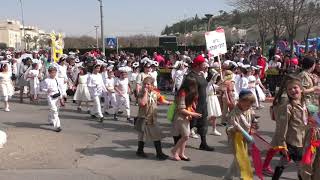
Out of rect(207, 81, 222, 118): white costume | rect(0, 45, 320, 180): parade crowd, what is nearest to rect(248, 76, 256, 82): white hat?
rect(0, 45, 320, 180): parade crowd

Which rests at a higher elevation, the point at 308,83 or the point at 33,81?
the point at 308,83

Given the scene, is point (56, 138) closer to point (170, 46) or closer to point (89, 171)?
point (89, 171)

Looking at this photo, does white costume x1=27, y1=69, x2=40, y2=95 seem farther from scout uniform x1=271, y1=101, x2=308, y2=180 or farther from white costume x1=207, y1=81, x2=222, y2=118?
scout uniform x1=271, y1=101, x2=308, y2=180

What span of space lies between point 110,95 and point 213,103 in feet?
12.8

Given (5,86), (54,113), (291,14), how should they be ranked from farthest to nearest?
(291,14) < (5,86) < (54,113)

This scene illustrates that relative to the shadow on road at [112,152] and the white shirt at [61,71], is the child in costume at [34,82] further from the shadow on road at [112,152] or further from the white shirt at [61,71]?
the shadow on road at [112,152]

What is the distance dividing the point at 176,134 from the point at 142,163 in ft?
2.61

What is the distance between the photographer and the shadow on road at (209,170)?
26.5 feet

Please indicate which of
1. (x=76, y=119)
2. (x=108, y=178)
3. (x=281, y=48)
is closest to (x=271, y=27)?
(x=281, y=48)

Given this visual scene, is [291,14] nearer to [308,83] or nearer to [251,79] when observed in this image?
[251,79]

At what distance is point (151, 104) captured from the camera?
9.22 metres

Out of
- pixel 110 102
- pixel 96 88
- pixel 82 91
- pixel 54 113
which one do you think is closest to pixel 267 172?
pixel 54 113

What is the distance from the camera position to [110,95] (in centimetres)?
1421

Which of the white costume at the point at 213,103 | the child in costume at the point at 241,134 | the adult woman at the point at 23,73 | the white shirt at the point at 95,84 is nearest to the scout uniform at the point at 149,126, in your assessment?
the child in costume at the point at 241,134
